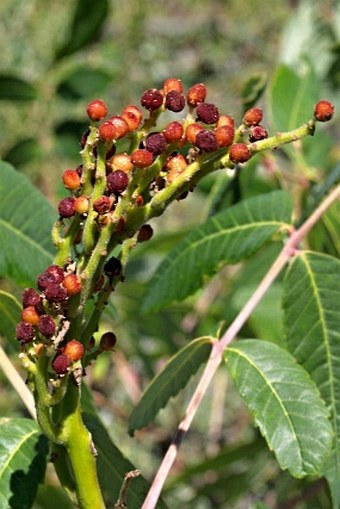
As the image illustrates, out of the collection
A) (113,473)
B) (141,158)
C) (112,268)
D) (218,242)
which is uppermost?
(141,158)

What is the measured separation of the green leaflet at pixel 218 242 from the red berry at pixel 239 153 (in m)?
0.46

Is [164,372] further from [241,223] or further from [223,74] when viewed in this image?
[223,74]

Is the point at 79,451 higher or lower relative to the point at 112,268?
lower

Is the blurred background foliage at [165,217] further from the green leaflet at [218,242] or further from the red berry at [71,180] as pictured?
the red berry at [71,180]

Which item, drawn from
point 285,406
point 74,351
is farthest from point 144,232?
point 285,406

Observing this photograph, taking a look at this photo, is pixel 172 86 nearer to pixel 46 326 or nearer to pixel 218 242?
pixel 46 326

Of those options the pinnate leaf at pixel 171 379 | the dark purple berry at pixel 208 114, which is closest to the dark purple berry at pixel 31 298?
the dark purple berry at pixel 208 114

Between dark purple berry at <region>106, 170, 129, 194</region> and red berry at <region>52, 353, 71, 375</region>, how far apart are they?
0.49ft

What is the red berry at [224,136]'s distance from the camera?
815 millimetres

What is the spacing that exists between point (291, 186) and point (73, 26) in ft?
1.87

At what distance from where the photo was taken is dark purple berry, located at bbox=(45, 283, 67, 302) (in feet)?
2.49

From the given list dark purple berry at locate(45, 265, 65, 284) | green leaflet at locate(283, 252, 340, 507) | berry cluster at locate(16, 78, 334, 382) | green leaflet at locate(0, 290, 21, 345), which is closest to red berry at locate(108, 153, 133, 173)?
berry cluster at locate(16, 78, 334, 382)

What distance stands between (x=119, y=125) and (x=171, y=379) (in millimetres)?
410

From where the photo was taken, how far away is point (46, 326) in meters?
0.77
